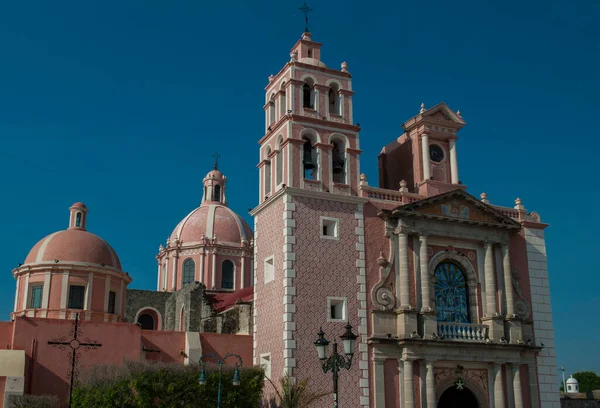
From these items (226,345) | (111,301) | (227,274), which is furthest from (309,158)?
(227,274)

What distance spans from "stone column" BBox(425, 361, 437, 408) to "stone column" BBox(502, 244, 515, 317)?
3896 mm

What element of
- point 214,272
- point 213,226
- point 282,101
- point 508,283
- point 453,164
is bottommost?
point 508,283

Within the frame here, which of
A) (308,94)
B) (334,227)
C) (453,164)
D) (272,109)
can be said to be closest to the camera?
(334,227)

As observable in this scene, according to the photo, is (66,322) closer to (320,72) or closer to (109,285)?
(109,285)

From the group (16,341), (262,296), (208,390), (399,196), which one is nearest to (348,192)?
(399,196)

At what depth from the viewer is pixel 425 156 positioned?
88.9 ft

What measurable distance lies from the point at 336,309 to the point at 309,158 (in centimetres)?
558

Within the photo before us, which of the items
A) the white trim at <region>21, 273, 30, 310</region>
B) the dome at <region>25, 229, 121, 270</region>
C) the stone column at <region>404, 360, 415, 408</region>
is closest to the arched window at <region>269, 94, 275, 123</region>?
the stone column at <region>404, 360, 415, 408</region>

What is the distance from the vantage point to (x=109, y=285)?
33000 millimetres

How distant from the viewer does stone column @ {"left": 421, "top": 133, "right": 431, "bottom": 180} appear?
26859 millimetres

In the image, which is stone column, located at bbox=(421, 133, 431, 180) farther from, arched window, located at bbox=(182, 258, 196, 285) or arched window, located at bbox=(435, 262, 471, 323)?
arched window, located at bbox=(182, 258, 196, 285)

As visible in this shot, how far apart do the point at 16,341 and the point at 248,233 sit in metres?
23.4

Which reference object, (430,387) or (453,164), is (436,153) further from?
(430,387)

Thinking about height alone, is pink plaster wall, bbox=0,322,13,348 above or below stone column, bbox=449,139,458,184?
below
